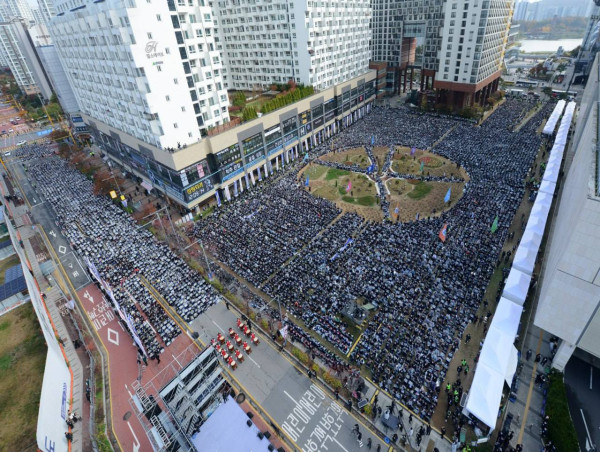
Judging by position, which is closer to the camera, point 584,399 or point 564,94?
point 584,399

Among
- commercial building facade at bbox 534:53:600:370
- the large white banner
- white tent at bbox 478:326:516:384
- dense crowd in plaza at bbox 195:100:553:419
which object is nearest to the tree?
dense crowd in plaza at bbox 195:100:553:419

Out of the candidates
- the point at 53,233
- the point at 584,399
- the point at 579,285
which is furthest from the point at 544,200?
the point at 53,233

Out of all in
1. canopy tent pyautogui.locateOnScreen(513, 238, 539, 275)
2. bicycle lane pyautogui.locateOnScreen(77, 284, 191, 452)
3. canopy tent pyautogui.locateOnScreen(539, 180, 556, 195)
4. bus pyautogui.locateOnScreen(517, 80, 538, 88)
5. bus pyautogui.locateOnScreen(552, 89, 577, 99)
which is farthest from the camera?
bus pyautogui.locateOnScreen(517, 80, 538, 88)

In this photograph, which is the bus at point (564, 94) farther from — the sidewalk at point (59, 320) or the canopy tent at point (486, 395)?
the sidewalk at point (59, 320)

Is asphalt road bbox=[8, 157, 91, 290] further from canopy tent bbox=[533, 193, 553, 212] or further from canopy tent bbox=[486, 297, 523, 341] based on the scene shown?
canopy tent bbox=[533, 193, 553, 212]

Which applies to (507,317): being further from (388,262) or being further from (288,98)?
(288,98)

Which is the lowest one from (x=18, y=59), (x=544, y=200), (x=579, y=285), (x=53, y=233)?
(x=53, y=233)

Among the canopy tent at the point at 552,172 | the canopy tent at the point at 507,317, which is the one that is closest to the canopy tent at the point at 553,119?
the canopy tent at the point at 552,172

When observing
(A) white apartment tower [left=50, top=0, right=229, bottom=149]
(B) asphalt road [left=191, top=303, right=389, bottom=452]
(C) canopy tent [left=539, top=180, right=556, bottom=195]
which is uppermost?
(A) white apartment tower [left=50, top=0, right=229, bottom=149]
